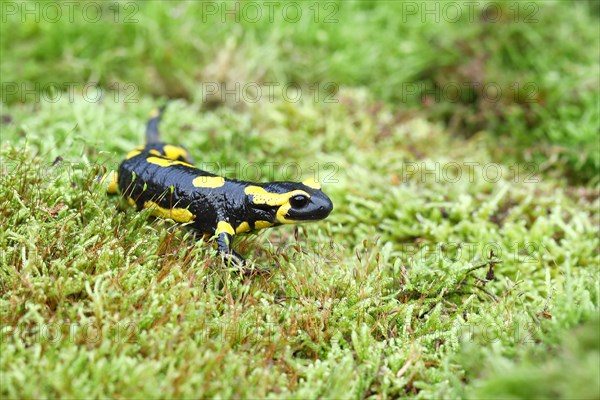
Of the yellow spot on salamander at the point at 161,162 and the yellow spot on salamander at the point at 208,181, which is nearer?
the yellow spot on salamander at the point at 208,181

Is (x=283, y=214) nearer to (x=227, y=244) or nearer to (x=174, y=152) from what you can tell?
(x=227, y=244)

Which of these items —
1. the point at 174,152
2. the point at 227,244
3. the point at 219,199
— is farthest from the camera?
the point at 174,152

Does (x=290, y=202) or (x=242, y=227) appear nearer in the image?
(x=290, y=202)

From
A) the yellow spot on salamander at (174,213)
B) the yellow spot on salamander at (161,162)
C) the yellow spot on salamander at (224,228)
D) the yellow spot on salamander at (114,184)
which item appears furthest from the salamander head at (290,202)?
the yellow spot on salamander at (114,184)

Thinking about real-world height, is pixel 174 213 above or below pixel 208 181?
below

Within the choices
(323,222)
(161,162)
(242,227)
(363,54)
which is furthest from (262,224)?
(363,54)

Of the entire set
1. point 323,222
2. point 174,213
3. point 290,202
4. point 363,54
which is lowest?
point 323,222

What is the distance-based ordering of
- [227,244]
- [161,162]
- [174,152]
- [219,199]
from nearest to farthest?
1. [227,244]
2. [219,199]
3. [161,162]
4. [174,152]

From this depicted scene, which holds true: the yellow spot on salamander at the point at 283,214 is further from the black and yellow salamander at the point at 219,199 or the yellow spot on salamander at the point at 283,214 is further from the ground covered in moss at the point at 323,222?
the ground covered in moss at the point at 323,222
